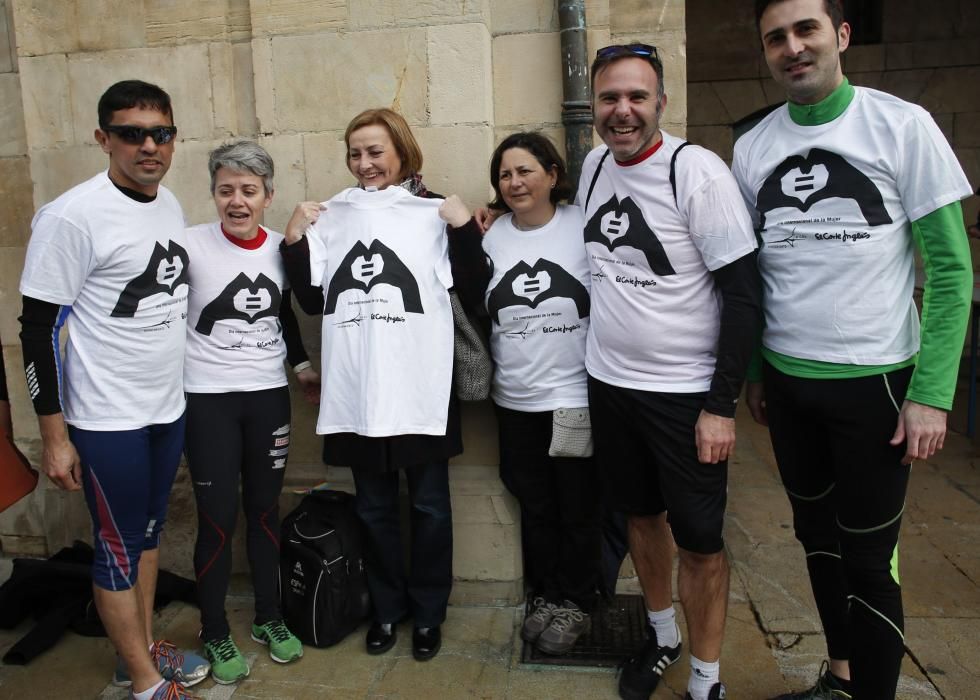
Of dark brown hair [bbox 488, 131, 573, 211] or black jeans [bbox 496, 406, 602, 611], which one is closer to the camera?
dark brown hair [bbox 488, 131, 573, 211]

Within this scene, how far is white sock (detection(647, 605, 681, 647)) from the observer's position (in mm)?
2941

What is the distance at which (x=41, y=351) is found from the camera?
2477 millimetres

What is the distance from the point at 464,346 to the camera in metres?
3.10

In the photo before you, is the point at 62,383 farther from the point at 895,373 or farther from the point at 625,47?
the point at 895,373

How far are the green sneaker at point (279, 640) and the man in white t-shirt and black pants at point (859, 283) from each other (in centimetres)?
204

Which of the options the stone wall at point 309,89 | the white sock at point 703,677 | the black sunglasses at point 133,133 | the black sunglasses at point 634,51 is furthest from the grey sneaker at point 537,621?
the black sunglasses at point 133,133

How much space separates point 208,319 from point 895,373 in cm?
232

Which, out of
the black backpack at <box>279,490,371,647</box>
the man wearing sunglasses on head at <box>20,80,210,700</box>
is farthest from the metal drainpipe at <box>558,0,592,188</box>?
the black backpack at <box>279,490,371,647</box>

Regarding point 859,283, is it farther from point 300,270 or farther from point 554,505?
→ point 300,270

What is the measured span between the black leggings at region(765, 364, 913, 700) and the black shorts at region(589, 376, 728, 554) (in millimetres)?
253

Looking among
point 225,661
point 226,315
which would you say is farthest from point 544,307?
point 225,661

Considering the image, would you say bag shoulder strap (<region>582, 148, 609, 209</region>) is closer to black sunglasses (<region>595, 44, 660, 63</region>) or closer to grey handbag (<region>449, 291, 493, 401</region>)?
black sunglasses (<region>595, 44, 660, 63</region>)

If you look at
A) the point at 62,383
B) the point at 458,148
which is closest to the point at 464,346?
the point at 458,148

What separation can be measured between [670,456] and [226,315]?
168 centimetres
